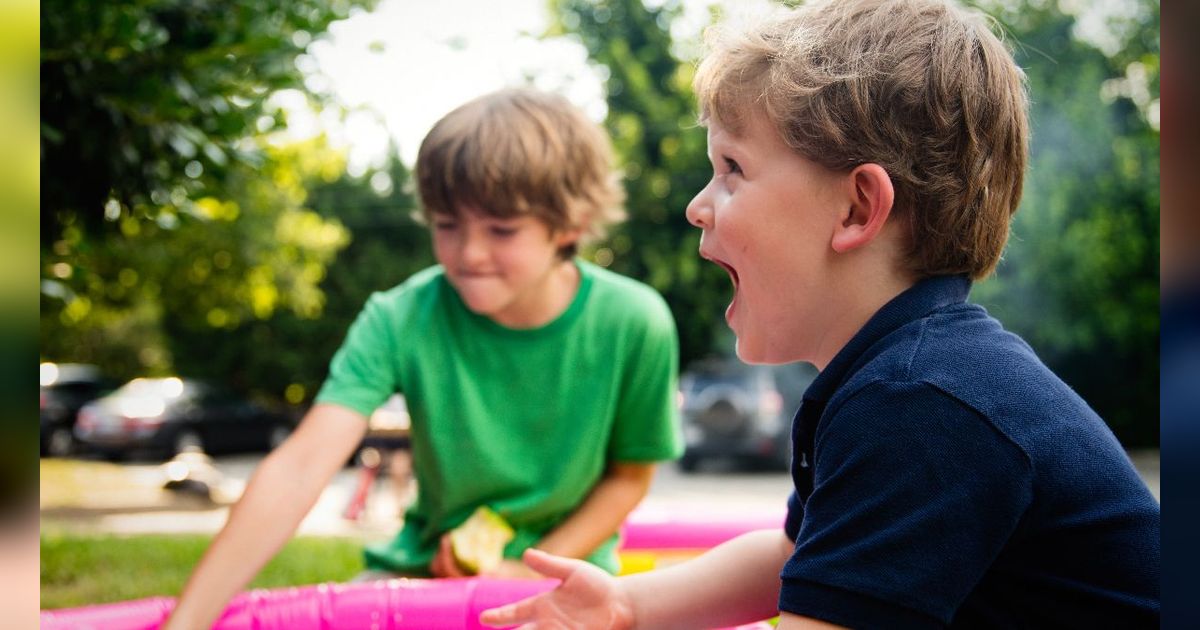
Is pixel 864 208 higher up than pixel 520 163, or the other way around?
pixel 520 163

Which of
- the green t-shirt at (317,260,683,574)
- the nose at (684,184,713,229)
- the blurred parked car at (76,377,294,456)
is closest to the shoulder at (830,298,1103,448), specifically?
the nose at (684,184,713,229)

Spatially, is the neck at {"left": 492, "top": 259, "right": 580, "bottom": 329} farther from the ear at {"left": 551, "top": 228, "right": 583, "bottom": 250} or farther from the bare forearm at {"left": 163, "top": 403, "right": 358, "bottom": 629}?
the bare forearm at {"left": 163, "top": 403, "right": 358, "bottom": 629}

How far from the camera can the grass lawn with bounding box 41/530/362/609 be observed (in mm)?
4379

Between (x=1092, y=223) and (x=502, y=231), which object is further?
(x=1092, y=223)

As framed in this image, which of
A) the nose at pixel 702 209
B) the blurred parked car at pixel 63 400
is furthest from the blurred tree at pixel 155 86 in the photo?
the blurred parked car at pixel 63 400

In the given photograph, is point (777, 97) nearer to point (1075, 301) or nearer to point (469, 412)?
point (469, 412)

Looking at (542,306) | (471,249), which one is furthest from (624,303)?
(471,249)

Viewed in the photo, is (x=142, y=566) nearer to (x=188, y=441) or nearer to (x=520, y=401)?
(x=520, y=401)

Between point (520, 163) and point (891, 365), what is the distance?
4.05 ft

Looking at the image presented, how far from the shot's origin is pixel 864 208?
117 cm

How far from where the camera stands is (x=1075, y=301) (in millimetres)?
14000

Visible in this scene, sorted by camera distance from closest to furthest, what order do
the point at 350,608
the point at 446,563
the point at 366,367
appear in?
the point at 350,608, the point at 366,367, the point at 446,563

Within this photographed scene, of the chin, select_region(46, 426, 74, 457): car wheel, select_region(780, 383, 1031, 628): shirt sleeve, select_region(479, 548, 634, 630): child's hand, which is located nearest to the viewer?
select_region(780, 383, 1031, 628): shirt sleeve

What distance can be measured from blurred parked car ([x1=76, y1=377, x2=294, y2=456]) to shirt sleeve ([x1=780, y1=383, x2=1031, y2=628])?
16.6 m
